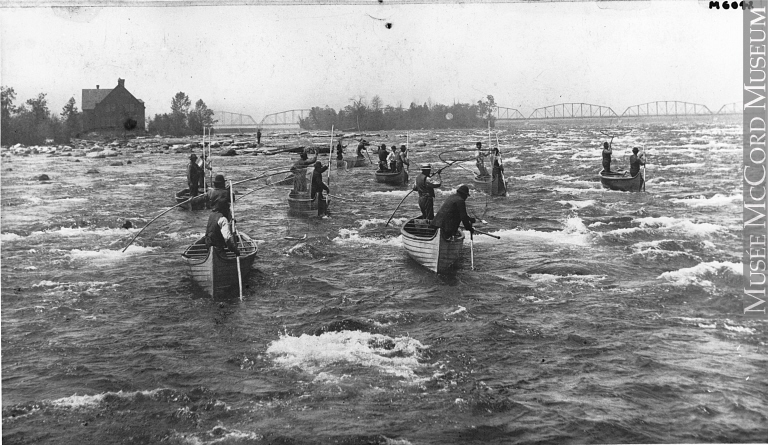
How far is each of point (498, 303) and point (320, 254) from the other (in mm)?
6357

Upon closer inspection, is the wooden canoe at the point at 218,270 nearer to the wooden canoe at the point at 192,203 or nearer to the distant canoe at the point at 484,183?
the wooden canoe at the point at 192,203

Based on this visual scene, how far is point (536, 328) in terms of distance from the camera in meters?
10.6

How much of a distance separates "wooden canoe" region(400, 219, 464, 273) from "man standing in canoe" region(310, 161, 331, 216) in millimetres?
6256

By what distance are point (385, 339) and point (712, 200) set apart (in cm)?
2046

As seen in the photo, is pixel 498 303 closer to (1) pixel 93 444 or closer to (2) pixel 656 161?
(1) pixel 93 444

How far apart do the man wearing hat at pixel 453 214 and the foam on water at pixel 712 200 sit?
14899mm

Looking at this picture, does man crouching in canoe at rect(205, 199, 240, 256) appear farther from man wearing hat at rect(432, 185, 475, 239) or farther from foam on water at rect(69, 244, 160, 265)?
foam on water at rect(69, 244, 160, 265)

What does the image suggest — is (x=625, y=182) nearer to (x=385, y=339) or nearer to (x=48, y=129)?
(x=385, y=339)

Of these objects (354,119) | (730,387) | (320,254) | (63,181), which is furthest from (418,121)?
(730,387)

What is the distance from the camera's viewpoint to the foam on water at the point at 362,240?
17.7 m

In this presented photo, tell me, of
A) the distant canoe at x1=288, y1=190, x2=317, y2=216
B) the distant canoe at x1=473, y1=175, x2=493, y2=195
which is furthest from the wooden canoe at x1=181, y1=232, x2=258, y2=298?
the distant canoe at x1=473, y1=175, x2=493, y2=195

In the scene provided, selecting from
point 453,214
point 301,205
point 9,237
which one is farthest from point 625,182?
point 9,237

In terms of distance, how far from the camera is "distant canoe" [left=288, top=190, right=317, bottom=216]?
21.8 meters

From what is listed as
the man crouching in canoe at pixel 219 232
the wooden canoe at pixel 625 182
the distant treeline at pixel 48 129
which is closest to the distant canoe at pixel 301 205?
the man crouching in canoe at pixel 219 232
